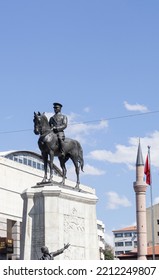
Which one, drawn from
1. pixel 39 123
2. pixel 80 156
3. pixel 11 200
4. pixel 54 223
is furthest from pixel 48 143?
pixel 11 200

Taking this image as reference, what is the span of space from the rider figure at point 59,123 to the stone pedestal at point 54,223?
1.84 m

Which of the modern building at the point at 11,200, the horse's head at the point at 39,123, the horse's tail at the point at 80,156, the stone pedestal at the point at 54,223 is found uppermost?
the modern building at the point at 11,200

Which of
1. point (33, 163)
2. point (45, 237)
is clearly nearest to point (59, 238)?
point (45, 237)

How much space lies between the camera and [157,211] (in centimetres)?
12719

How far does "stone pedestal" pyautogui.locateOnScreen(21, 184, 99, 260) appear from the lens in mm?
23359

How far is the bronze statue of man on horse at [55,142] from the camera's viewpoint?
24.5 m

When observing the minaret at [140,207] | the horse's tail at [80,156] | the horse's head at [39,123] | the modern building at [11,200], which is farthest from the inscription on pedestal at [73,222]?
the minaret at [140,207]

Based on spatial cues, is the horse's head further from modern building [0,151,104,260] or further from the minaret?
the minaret

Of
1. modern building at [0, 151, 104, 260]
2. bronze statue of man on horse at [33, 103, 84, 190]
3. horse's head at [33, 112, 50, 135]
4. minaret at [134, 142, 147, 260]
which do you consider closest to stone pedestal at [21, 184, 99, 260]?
bronze statue of man on horse at [33, 103, 84, 190]

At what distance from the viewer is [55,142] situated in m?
24.9

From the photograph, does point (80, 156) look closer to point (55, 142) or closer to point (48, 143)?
point (55, 142)

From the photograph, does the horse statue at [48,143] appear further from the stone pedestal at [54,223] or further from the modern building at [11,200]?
the modern building at [11,200]

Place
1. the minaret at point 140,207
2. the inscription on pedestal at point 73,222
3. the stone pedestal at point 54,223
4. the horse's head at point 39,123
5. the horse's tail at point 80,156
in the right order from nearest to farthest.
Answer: the stone pedestal at point 54,223 → the inscription on pedestal at point 73,222 → the horse's head at point 39,123 → the horse's tail at point 80,156 → the minaret at point 140,207
